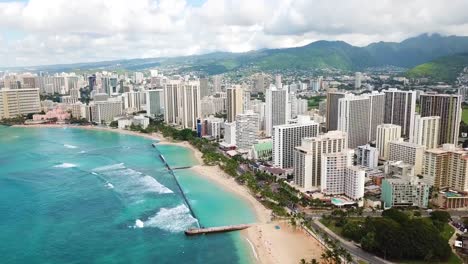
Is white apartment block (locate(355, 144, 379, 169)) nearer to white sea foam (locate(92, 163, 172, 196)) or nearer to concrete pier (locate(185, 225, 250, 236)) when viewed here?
concrete pier (locate(185, 225, 250, 236))

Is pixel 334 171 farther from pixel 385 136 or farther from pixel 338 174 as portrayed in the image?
pixel 385 136

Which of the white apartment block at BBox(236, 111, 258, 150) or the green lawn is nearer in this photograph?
the green lawn

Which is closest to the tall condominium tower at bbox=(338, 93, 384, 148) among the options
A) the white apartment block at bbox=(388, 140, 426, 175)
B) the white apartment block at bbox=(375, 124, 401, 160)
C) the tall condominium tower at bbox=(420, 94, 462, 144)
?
the white apartment block at bbox=(375, 124, 401, 160)

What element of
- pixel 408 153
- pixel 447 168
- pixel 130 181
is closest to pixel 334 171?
pixel 447 168

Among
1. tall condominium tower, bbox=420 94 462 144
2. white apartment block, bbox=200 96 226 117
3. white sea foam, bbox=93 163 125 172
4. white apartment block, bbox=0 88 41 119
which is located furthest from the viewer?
white apartment block, bbox=0 88 41 119

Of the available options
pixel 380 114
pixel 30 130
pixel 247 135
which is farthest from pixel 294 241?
pixel 30 130

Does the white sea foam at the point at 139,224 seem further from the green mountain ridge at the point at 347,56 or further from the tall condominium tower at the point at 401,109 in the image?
the green mountain ridge at the point at 347,56

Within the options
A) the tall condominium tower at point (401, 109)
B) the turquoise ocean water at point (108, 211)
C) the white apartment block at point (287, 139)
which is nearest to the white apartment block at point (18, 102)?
the turquoise ocean water at point (108, 211)
